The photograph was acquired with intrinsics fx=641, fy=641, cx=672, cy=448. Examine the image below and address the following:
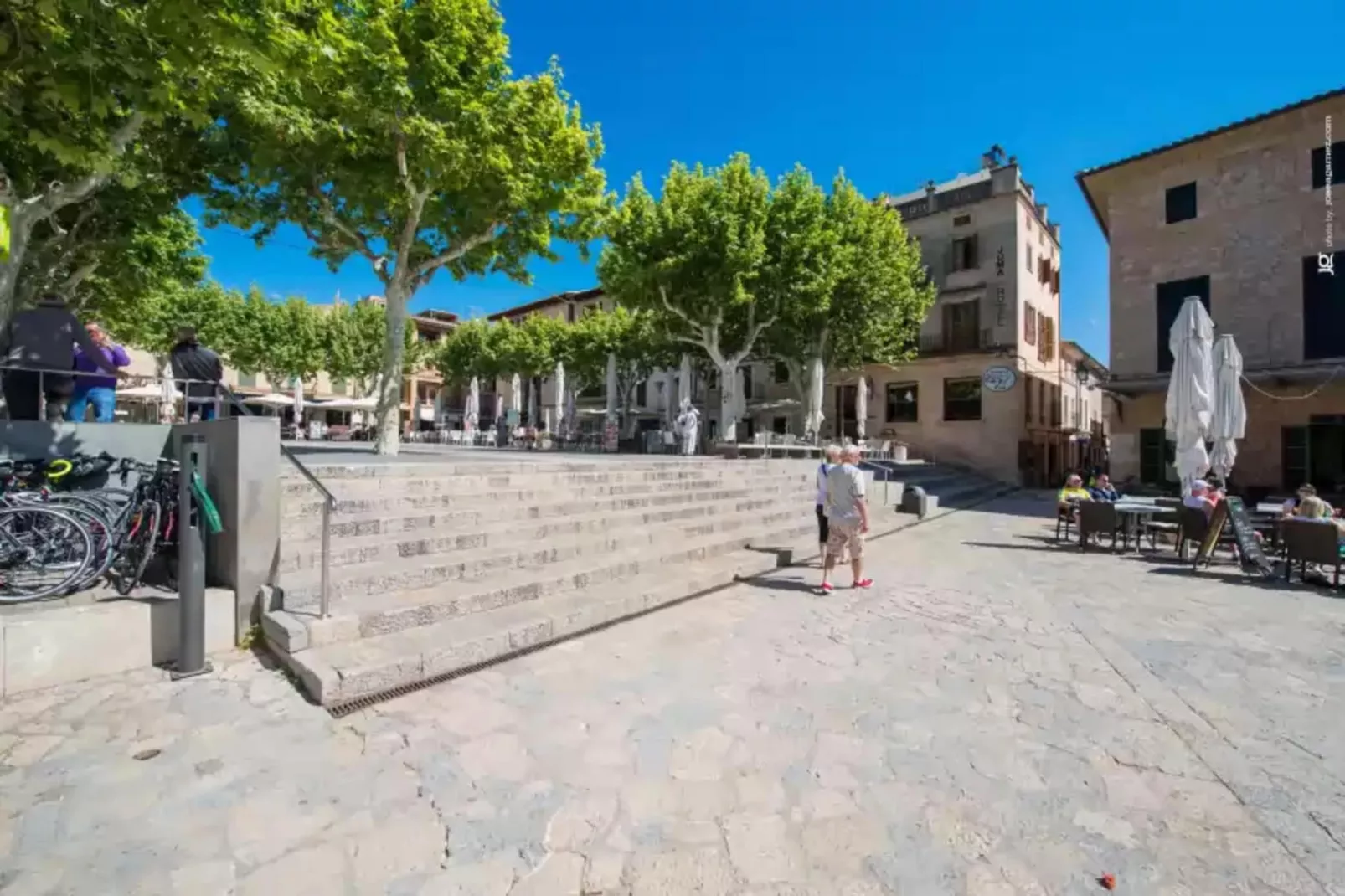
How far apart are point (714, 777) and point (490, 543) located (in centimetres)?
397

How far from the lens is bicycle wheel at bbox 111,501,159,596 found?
4.65 meters

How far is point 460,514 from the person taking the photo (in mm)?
6734

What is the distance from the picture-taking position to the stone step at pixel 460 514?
5.64 metres

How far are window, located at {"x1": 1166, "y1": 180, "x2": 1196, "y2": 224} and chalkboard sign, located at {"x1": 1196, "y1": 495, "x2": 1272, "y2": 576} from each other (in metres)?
14.5

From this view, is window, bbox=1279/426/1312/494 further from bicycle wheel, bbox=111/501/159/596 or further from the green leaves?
bicycle wheel, bbox=111/501/159/596

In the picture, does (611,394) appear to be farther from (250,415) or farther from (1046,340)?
(1046,340)

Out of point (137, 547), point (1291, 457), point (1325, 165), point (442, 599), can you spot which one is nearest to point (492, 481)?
point (442, 599)

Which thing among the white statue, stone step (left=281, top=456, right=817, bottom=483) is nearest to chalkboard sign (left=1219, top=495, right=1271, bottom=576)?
stone step (left=281, top=456, right=817, bottom=483)

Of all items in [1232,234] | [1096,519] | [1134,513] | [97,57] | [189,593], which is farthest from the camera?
[1232,234]

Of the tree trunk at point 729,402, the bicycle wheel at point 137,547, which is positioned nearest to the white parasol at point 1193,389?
the tree trunk at point 729,402

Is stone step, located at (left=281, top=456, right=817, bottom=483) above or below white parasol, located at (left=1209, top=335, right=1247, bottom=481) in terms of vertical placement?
below

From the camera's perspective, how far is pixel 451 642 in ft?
15.2

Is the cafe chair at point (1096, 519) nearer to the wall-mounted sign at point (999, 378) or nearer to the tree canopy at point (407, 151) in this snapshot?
the tree canopy at point (407, 151)

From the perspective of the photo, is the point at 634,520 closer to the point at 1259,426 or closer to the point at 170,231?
the point at 170,231
